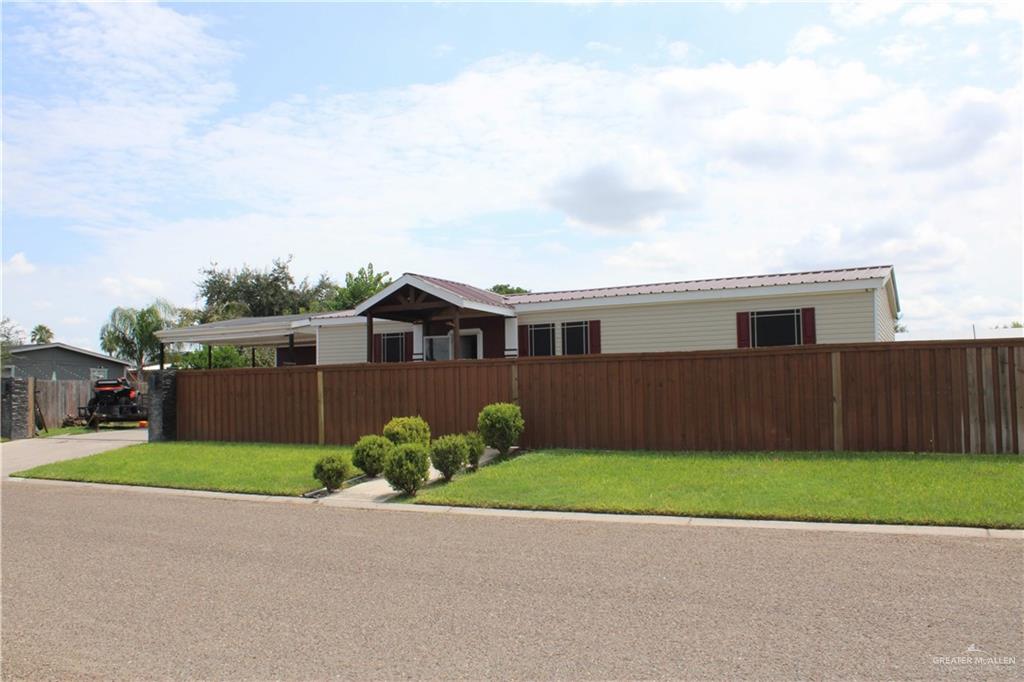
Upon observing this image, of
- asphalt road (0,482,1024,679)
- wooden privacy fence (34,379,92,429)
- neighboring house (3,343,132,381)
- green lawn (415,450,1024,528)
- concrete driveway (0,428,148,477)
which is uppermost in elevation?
neighboring house (3,343,132,381)

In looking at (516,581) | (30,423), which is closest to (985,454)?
(516,581)

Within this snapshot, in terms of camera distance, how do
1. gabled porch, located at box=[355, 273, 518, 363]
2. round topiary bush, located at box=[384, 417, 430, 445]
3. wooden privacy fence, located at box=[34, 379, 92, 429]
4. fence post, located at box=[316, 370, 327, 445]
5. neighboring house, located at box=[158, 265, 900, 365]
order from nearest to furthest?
round topiary bush, located at box=[384, 417, 430, 445], fence post, located at box=[316, 370, 327, 445], neighboring house, located at box=[158, 265, 900, 365], gabled porch, located at box=[355, 273, 518, 363], wooden privacy fence, located at box=[34, 379, 92, 429]

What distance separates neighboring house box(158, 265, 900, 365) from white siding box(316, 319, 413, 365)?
3 centimetres

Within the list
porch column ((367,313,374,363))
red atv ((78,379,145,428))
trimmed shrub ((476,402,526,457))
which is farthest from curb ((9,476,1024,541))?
red atv ((78,379,145,428))

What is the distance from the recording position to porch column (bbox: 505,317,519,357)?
2014 cm

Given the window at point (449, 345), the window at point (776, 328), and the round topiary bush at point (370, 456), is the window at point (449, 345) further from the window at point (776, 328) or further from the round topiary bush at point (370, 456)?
the round topiary bush at point (370, 456)

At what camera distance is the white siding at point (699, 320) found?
16734 mm

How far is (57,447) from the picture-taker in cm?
1938

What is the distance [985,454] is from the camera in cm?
1106

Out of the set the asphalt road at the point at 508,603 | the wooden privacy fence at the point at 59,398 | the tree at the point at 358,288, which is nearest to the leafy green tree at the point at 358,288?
the tree at the point at 358,288

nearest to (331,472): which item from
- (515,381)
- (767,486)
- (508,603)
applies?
(515,381)

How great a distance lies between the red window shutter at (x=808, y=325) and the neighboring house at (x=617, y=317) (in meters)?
0.02

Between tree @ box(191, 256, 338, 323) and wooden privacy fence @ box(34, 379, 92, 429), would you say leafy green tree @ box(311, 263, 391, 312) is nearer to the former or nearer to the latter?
tree @ box(191, 256, 338, 323)

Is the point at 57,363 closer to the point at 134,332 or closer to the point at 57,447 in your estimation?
the point at 134,332
